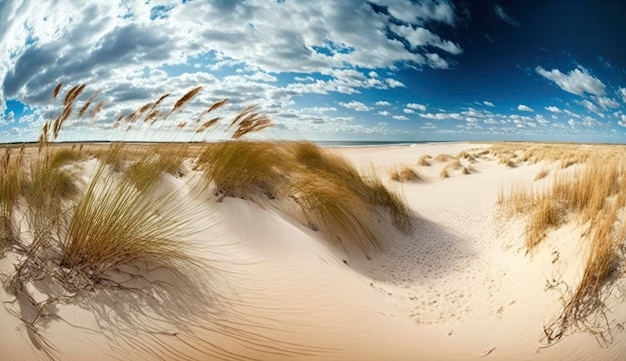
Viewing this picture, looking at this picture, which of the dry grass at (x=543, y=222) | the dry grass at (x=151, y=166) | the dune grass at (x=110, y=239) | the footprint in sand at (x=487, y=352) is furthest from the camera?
the dry grass at (x=543, y=222)

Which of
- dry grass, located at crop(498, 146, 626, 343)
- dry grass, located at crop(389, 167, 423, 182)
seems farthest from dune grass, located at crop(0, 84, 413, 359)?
dry grass, located at crop(389, 167, 423, 182)

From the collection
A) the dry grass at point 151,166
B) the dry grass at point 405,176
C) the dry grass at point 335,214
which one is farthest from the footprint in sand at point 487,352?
the dry grass at point 405,176

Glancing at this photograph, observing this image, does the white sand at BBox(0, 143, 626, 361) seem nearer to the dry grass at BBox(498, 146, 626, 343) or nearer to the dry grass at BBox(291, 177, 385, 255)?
the dry grass at BBox(498, 146, 626, 343)

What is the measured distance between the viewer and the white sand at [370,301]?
2.00m

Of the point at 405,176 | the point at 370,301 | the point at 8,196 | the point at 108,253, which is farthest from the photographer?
the point at 405,176

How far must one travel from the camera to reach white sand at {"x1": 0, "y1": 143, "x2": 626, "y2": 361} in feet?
6.56

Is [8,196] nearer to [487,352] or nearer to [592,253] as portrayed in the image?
[487,352]

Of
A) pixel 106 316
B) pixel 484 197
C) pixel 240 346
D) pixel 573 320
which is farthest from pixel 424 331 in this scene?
pixel 484 197

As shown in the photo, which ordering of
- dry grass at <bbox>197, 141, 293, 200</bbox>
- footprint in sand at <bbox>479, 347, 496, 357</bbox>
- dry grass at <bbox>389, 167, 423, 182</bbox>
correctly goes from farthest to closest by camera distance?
1. dry grass at <bbox>389, 167, 423, 182</bbox>
2. dry grass at <bbox>197, 141, 293, 200</bbox>
3. footprint in sand at <bbox>479, 347, 496, 357</bbox>

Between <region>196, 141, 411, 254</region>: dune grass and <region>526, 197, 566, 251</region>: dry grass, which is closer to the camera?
<region>526, 197, 566, 251</region>: dry grass

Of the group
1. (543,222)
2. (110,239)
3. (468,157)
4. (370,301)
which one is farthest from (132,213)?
(468,157)

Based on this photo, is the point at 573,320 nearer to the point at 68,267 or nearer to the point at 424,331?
the point at 424,331

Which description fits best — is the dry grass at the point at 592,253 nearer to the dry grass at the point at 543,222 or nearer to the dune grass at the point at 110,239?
the dry grass at the point at 543,222

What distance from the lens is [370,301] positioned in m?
2.87
